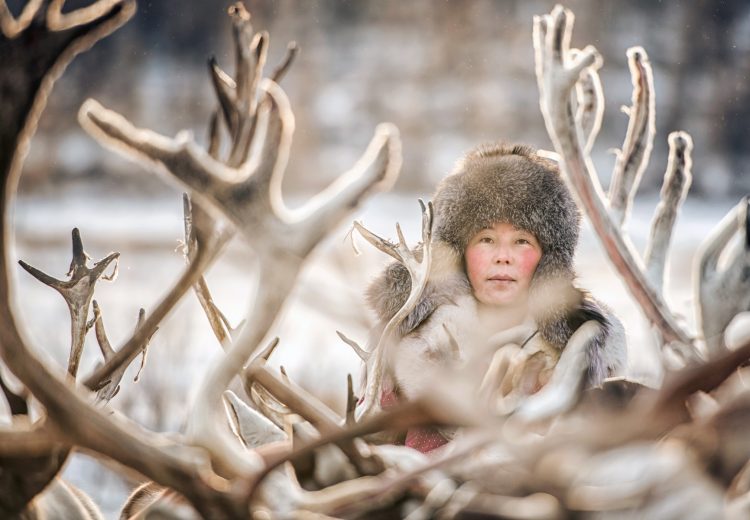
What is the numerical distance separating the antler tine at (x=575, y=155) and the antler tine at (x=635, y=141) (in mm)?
70

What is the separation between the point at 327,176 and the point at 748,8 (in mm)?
6279

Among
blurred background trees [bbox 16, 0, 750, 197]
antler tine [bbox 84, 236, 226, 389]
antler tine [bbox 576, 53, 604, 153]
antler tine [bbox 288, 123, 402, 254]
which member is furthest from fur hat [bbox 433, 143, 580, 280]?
blurred background trees [bbox 16, 0, 750, 197]

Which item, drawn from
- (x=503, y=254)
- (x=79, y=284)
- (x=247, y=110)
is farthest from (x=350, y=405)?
(x=503, y=254)

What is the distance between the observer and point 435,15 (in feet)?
53.4

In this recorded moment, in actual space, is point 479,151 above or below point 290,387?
above

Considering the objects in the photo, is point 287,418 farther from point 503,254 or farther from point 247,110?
point 503,254

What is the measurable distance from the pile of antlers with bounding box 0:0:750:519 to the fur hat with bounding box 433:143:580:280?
2.59ft

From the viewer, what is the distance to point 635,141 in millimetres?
2029

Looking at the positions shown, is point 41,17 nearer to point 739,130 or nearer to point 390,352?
point 390,352

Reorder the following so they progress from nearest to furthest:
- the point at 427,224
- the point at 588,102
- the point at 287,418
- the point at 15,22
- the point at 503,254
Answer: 1. the point at 15,22
2. the point at 287,418
3. the point at 427,224
4. the point at 588,102
5. the point at 503,254

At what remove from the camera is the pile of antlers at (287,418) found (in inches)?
44.6

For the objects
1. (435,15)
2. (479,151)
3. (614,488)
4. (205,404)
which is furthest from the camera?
(435,15)

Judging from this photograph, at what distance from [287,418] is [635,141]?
0.98m

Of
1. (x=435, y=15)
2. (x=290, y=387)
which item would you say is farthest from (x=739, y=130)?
(x=290, y=387)
